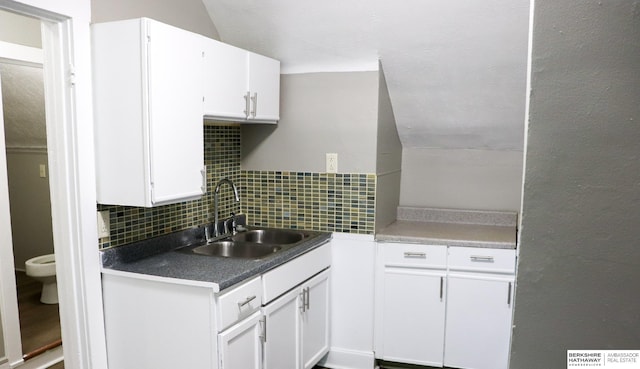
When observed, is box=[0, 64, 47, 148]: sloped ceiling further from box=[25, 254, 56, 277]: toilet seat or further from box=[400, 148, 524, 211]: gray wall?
Answer: box=[400, 148, 524, 211]: gray wall

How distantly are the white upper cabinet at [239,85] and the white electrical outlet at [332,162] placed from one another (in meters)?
0.40

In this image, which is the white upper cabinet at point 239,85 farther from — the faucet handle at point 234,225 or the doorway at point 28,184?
the doorway at point 28,184

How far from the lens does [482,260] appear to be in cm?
290

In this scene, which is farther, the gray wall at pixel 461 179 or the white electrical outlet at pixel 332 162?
the gray wall at pixel 461 179

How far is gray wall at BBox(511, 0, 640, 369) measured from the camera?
73cm

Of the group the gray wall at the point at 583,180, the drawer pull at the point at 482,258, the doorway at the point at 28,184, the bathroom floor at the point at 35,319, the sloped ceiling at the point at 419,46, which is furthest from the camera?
the doorway at the point at 28,184

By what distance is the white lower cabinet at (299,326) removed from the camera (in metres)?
2.45

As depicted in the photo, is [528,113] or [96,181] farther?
[96,181]

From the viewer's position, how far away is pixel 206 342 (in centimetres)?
204

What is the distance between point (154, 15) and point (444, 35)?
1469 millimetres

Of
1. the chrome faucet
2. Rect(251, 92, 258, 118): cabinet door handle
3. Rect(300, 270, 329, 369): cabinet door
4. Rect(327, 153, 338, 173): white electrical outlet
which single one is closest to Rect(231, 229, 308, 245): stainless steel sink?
the chrome faucet

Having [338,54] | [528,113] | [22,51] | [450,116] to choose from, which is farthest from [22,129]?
[528,113]

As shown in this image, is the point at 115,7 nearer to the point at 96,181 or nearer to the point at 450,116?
the point at 96,181

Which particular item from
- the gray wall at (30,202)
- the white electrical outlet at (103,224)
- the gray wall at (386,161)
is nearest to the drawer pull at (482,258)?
the gray wall at (386,161)
